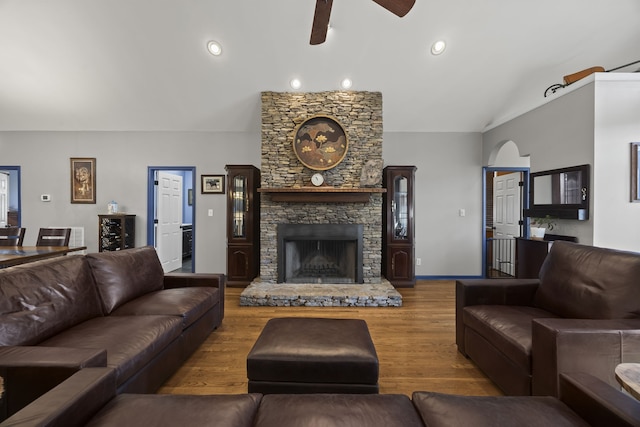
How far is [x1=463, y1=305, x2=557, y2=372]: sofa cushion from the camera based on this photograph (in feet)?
5.57

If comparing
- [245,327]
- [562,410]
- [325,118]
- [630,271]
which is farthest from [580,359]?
[325,118]

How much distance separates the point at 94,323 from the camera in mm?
1955

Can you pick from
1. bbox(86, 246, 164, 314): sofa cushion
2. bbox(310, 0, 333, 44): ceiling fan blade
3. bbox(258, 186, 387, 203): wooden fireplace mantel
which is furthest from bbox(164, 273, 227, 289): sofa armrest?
bbox(310, 0, 333, 44): ceiling fan blade

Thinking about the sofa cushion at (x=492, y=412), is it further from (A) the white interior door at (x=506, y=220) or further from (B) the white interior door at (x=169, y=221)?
(B) the white interior door at (x=169, y=221)

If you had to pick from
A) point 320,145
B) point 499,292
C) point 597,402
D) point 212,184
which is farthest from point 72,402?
point 212,184

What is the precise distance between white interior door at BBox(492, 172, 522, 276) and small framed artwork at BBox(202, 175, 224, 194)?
16.8 ft

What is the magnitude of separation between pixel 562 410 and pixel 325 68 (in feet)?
13.3

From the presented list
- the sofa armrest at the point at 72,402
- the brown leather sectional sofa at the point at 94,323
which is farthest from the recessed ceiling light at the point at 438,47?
the sofa armrest at the point at 72,402

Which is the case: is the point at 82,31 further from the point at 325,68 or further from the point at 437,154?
the point at 437,154

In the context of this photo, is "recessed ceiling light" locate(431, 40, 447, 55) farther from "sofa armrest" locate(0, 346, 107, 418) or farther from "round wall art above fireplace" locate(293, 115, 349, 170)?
"sofa armrest" locate(0, 346, 107, 418)

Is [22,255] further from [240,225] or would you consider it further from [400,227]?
[400,227]

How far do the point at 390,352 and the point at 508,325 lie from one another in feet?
3.24

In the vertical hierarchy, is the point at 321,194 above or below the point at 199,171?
below

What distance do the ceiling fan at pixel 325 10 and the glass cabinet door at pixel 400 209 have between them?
252 centimetres
